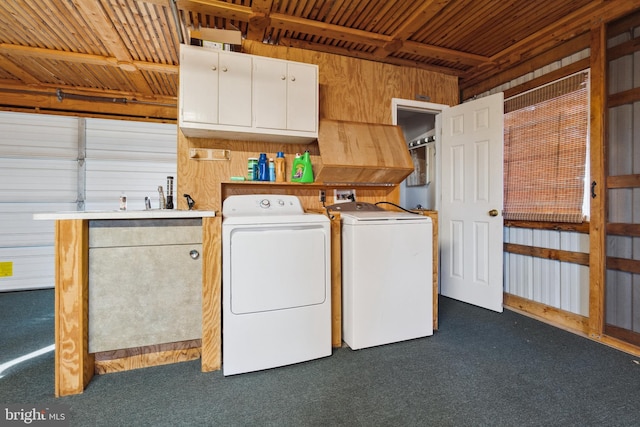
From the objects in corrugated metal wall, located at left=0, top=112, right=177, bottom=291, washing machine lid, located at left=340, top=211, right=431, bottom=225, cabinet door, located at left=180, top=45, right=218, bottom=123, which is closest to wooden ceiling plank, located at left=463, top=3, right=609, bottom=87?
washing machine lid, located at left=340, top=211, right=431, bottom=225

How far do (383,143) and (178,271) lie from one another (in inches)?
80.8

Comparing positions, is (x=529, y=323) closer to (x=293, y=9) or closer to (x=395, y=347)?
(x=395, y=347)

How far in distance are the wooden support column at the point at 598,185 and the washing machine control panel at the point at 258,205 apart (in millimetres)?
2303

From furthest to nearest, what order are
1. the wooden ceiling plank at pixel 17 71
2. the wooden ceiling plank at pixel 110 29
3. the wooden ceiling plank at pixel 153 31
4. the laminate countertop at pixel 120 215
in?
the wooden ceiling plank at pixel 17 71, the wooden ceiling plank at pixel 153 31, the wooden ceiling plank at pixel 110 29, the laminate countertop at pixel 120 215

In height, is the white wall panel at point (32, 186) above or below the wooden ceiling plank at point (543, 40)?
below

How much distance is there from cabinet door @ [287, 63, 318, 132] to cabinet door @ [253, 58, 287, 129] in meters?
0.05

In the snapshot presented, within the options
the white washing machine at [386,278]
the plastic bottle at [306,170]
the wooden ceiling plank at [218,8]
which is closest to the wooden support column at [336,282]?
the white washing machine at [386,278]

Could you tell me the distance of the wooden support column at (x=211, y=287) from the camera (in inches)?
70.0

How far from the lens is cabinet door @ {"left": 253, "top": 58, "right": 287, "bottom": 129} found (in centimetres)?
232

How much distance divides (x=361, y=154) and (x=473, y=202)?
1361 mm

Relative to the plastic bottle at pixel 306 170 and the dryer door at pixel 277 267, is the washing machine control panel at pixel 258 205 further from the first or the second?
the dryer door at pixel 277 267

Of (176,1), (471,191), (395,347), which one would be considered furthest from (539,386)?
(176,1)

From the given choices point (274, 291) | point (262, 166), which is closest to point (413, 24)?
point (262, 166)

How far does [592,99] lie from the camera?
229cm
